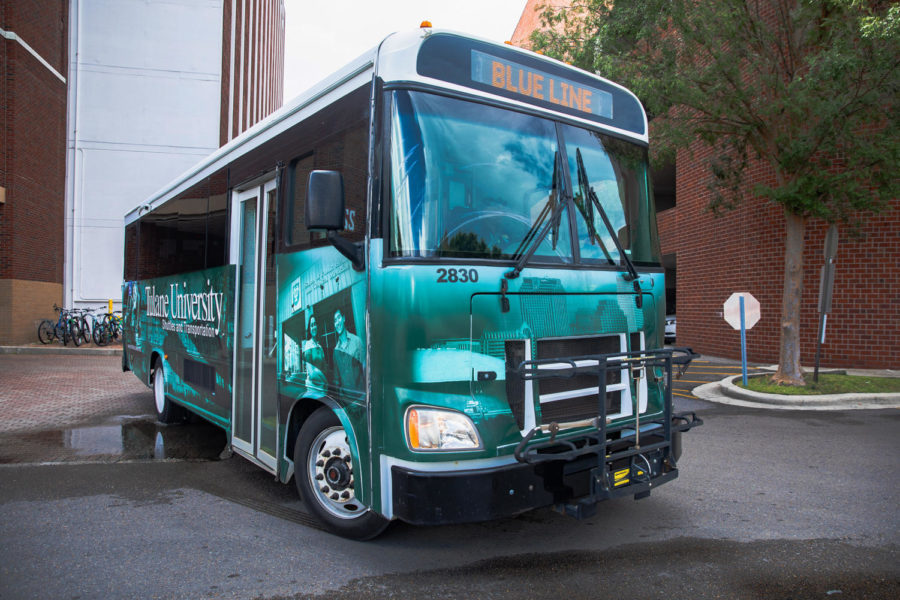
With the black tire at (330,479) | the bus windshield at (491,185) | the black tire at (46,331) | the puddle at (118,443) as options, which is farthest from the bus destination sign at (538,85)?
the black tire at (46,331)

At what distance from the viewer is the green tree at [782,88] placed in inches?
380

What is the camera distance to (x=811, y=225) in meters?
13.6

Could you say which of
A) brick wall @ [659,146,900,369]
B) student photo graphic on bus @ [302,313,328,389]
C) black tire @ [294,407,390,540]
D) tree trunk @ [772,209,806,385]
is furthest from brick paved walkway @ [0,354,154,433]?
brick wall @ [659,146,900,369]

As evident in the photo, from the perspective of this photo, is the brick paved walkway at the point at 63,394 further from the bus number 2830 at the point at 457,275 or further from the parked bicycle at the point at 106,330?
the bus number 2830 at the point at 457,275

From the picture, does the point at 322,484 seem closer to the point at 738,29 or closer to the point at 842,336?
the point at 738,29

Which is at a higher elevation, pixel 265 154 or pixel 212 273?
pixel 265 154

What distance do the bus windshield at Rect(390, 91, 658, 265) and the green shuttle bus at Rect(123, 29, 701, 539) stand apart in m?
0.01

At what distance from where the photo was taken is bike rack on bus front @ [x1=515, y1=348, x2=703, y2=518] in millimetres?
3594

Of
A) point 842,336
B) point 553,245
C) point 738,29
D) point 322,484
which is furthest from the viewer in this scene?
point 842,336

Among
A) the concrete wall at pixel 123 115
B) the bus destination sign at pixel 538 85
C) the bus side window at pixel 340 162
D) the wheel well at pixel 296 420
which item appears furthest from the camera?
the concrete wall at pixel 123 115

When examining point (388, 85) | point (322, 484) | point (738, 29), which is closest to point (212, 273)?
point (322, 484)

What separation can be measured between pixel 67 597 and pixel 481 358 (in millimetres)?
2544

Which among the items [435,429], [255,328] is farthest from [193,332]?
[435,429]

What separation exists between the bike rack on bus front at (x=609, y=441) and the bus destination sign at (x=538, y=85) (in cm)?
176
